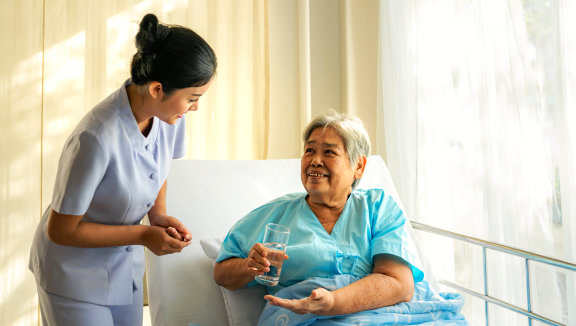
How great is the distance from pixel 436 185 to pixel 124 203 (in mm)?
1891

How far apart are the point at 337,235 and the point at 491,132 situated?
107 centimetres

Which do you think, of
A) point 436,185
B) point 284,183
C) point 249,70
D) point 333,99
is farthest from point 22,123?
point 436,185

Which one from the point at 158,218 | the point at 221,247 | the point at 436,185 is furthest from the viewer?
the point at 436,185

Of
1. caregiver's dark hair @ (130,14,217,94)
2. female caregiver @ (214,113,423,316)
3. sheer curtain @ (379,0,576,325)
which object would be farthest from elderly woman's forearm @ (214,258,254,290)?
sheer curtain @ (379,0,576,325)

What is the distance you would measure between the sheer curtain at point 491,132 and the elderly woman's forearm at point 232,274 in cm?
128

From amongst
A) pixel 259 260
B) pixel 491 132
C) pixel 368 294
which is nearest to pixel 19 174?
pixel 259 260

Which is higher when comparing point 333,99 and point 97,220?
point 333,99

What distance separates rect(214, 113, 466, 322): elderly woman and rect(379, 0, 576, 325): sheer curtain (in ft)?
2.38

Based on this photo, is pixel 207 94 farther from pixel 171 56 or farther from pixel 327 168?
pixel 171 56

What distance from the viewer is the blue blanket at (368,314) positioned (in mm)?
1599

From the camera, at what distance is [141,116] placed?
152cm

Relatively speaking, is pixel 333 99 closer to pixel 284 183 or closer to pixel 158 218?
pixel 284 183

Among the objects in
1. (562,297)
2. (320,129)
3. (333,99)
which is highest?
(333,99)

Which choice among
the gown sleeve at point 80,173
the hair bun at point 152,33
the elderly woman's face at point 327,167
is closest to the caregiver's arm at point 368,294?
the elderly woman's face at point 327,167
